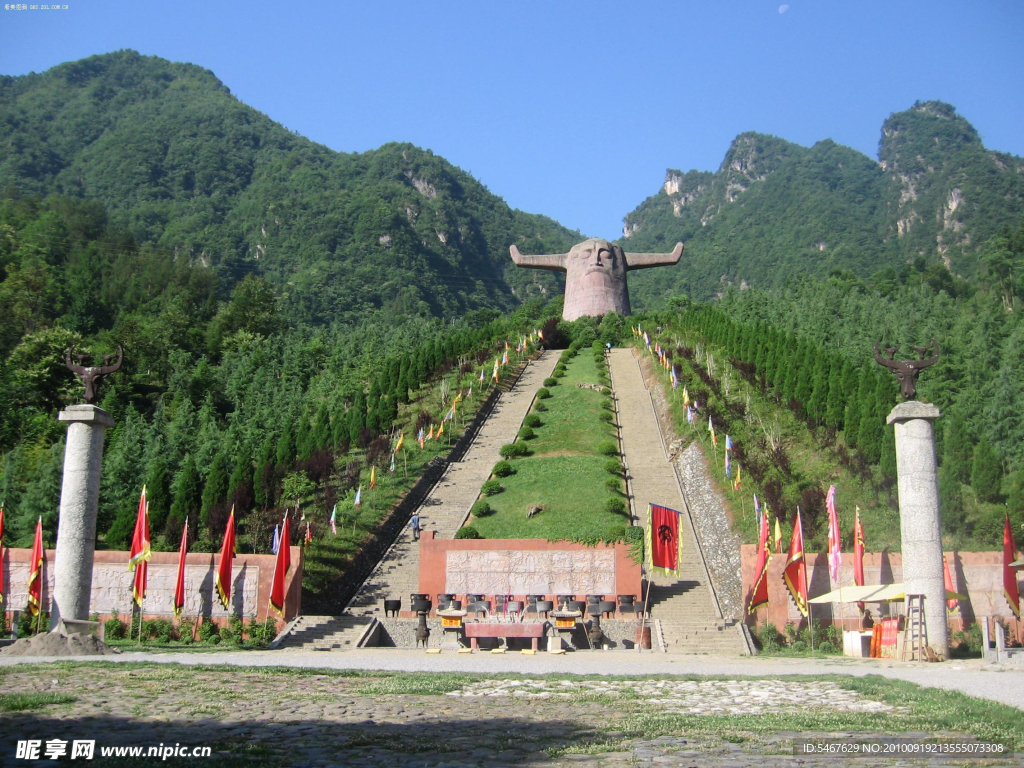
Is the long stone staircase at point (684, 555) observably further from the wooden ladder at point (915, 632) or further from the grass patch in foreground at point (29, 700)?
the grass patch in foreground at point (29, 700)

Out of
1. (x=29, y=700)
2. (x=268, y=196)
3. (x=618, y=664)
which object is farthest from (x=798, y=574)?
(x=268, y=196)

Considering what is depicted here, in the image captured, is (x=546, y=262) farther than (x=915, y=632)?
Yes

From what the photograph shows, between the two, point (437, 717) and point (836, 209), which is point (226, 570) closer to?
point (437, 717)

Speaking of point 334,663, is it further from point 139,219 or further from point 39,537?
point 139,219

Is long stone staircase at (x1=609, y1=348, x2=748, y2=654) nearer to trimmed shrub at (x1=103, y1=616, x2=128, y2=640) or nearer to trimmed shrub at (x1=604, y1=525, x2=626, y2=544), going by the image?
trimmed shrub at (x1=604, y1=525, x2=626, y2=544)

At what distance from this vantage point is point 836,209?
104 meters

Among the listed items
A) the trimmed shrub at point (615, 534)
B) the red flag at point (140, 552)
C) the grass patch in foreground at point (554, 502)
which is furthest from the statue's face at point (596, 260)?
the red flag at point (140, 552)

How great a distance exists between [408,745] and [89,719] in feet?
8.60

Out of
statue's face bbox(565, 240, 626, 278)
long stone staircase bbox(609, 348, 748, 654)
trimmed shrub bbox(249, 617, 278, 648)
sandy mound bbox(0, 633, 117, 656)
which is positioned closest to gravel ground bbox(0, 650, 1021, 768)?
sandy mound bbox(0, 633, 117, 656)

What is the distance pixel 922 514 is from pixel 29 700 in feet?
40.1

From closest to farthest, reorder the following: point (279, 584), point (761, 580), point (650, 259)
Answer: point (761, 580), point (279, 584), point (650, 259)

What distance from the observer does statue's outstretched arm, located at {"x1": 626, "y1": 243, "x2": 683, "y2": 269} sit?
184 feet

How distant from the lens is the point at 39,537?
18250 millimetres

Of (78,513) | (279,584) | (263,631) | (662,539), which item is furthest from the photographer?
(662,539)
